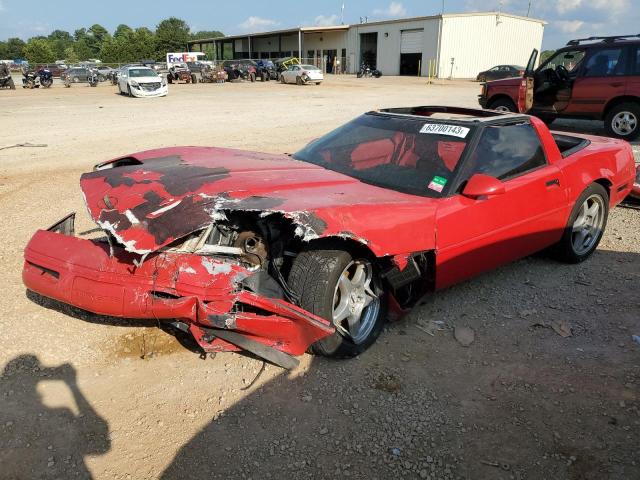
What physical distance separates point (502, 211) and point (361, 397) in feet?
5.85

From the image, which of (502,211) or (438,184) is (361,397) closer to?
(438,184)

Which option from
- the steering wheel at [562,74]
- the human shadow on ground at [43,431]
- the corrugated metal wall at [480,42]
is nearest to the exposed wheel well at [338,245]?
the human shadow on ground at [43,431]

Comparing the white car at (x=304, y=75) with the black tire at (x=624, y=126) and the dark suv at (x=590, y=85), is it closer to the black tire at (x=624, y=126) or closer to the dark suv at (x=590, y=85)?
the dark suv at (x=590, y=85)

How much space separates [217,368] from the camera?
9.98 feet

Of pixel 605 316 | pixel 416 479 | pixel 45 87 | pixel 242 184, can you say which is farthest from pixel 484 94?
pixel 45 87

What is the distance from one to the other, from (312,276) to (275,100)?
20234mm

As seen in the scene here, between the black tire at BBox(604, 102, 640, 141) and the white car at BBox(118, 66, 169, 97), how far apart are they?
20.3 meters

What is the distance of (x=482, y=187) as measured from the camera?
3.28 meters

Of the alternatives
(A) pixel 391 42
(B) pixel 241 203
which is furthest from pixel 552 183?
(A) pixel 391 42

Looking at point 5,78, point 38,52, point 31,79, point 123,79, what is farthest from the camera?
point 38,52

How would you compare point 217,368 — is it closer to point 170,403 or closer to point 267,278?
point 170,403

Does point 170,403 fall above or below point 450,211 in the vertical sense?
below

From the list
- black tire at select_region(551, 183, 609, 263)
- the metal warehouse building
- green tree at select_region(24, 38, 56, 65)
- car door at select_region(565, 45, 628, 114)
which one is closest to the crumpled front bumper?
black tire at select_region(551, 183, 609, 263)

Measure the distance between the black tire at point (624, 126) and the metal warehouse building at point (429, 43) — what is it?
1438 inches
